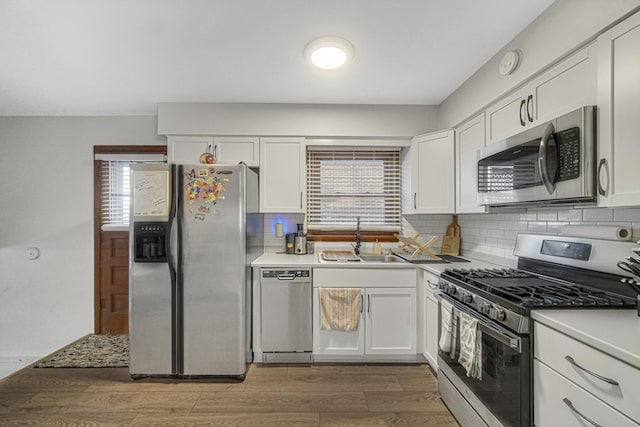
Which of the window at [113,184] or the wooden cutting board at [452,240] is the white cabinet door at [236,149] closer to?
the window at [113,184]

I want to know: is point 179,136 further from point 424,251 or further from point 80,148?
point 424,251

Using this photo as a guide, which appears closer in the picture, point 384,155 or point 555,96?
point 555,96

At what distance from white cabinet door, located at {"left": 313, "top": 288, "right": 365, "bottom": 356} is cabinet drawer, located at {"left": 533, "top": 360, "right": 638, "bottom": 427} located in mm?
1428

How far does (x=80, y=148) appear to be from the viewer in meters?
3.28

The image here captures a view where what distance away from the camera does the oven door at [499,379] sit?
1.32 m

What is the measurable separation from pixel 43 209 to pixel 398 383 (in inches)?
157

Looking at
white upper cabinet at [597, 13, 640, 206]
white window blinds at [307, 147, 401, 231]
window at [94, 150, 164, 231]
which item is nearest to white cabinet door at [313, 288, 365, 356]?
white window blinds at [307, 147, 401, 231]

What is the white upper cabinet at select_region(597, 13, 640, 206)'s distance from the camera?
1.18 m

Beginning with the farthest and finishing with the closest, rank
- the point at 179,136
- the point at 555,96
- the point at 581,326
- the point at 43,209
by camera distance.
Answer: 1. the point at 43,209
2. the point at 179,136
3. the point at 555,96
4. the point at 581,326

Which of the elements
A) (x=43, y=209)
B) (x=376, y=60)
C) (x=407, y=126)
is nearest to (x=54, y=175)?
(x=43, y=209)

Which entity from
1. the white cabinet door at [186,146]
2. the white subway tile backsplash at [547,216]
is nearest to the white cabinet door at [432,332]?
the white subway tile backsplash at [547,216]

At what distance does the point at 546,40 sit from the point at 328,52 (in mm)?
1253

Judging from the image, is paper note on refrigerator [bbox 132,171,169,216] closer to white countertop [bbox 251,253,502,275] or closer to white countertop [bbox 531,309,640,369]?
white countertop [bbox 251,253,502,275]

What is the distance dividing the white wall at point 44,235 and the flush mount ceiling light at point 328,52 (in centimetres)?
273
